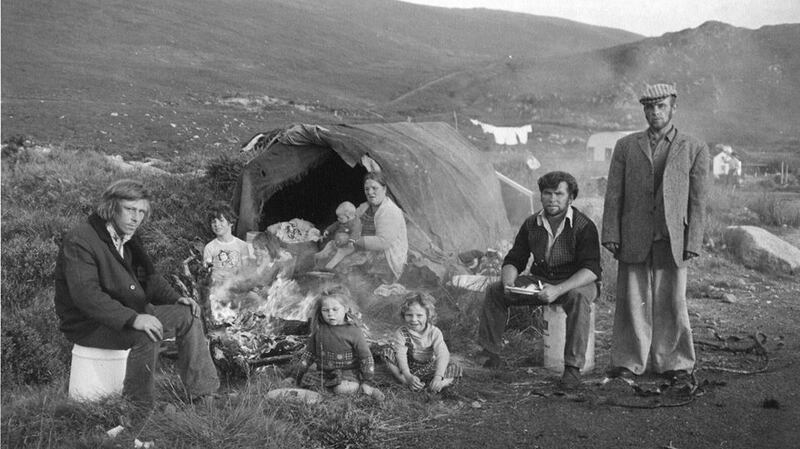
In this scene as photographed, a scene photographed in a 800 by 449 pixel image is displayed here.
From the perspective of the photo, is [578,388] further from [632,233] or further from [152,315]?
[152,315]

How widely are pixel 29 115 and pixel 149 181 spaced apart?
13989 mm

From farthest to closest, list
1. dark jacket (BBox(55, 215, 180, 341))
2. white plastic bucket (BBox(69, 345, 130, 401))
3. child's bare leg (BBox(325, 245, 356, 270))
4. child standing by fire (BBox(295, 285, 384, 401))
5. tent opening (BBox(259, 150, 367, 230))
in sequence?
tent opening (BBox(259, 150, 367, 230)) < child's bare leg (BBox(325, 245, 356, 270)) < child standing by fire (BBox(295, 285, 384, 401)) < white plastic bucket (BBox(69, 345, 130, 401)) < dark jacket (BBox(55, 215, 180, 341))

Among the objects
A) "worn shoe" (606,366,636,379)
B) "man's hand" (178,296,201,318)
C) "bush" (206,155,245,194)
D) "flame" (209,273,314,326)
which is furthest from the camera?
"bush" (206,155,245,194)

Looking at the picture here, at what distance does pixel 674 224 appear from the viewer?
15.1ft

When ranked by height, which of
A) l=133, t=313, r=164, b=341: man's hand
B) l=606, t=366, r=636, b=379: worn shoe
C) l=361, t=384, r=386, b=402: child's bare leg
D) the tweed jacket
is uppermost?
the tweed jacket

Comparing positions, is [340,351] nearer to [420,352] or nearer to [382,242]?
[420,352]

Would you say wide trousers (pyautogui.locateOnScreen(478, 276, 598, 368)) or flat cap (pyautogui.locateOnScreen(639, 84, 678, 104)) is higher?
flat cap (pyautogui.locateOnScreen(639, 84, 678, 104))

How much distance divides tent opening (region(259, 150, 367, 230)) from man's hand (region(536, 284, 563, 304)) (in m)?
4.36

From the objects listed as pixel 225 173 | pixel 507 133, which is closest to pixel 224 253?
pixel 225 173

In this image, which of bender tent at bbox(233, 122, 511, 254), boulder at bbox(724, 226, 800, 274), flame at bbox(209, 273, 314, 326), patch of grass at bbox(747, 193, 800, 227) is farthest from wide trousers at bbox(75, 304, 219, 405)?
patch of grass at bbox(747, 193, 800, 227)

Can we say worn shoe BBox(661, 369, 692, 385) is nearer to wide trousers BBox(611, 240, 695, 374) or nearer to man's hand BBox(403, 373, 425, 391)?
wide trousers BBox(611, 240, 695, 374)

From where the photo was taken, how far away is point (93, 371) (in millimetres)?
3852

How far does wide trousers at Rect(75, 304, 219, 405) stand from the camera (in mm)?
3812

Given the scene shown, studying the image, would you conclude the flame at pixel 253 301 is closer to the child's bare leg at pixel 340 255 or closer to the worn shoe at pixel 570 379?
the child's bare leg at pixel 340 255
